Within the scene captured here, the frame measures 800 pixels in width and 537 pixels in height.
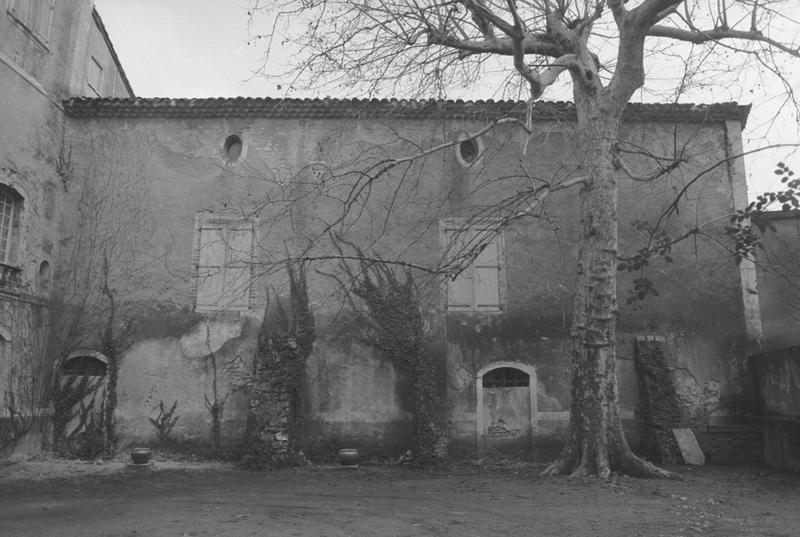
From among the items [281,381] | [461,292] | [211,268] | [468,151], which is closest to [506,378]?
[461,292]

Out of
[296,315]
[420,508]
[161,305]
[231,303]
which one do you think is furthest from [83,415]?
[420,508]

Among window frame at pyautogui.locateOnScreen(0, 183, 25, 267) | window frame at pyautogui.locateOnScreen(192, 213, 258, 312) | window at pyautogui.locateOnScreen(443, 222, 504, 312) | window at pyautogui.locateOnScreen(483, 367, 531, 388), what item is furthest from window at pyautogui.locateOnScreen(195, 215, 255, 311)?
window at pyautogui.locateOnScreen(483, 367, 531, 388)

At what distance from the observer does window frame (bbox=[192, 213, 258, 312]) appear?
40.3 ft

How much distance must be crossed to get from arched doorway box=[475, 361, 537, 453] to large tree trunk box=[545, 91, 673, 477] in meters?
1.96

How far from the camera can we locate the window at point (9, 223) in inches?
441

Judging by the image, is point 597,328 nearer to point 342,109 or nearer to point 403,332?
point 403,332

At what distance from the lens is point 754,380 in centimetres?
1193

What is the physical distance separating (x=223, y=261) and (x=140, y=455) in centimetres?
376

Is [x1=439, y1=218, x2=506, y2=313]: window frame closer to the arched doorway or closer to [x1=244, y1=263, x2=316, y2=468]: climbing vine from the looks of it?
the arched doorway

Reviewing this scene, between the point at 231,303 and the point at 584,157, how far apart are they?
22.5 feet

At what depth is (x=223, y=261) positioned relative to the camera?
12.5 m

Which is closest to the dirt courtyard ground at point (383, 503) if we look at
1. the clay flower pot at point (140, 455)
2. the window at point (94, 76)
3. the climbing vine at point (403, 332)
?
the clay flower pot at point (140, 455)

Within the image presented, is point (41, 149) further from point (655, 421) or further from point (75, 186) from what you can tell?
point (655, 421)

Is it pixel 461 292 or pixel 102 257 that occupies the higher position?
pixel 102 257
